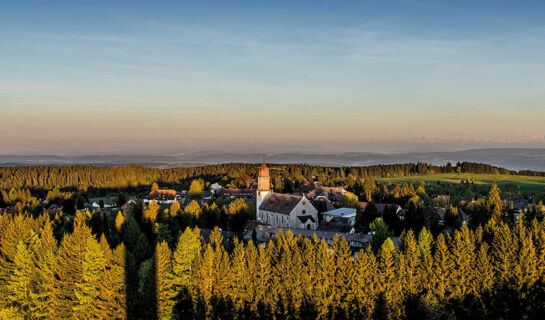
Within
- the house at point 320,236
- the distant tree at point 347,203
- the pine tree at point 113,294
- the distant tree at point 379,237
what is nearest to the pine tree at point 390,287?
the distant tree at point 379,237

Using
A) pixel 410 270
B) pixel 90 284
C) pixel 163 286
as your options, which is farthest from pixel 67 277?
pixel 410 270

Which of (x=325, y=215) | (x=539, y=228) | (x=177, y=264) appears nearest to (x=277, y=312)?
(x=177, y=264)

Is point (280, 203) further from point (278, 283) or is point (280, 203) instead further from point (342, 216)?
point (278, 283)

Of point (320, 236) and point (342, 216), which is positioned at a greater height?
point (320, 236)

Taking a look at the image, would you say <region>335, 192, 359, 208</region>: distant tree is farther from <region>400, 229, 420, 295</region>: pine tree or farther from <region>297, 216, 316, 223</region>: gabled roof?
<region>400, 229, 420, 295</region>: pine tree

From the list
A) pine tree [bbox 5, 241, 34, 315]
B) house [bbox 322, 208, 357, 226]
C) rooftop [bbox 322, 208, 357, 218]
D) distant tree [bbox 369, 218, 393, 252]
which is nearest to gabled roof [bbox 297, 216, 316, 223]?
house [bbox 322, 208, 357, 226]

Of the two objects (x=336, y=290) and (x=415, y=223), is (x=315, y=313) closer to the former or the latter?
(x=336, y=290)

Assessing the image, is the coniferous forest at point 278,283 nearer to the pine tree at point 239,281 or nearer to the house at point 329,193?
the pine tree at point 239,281
